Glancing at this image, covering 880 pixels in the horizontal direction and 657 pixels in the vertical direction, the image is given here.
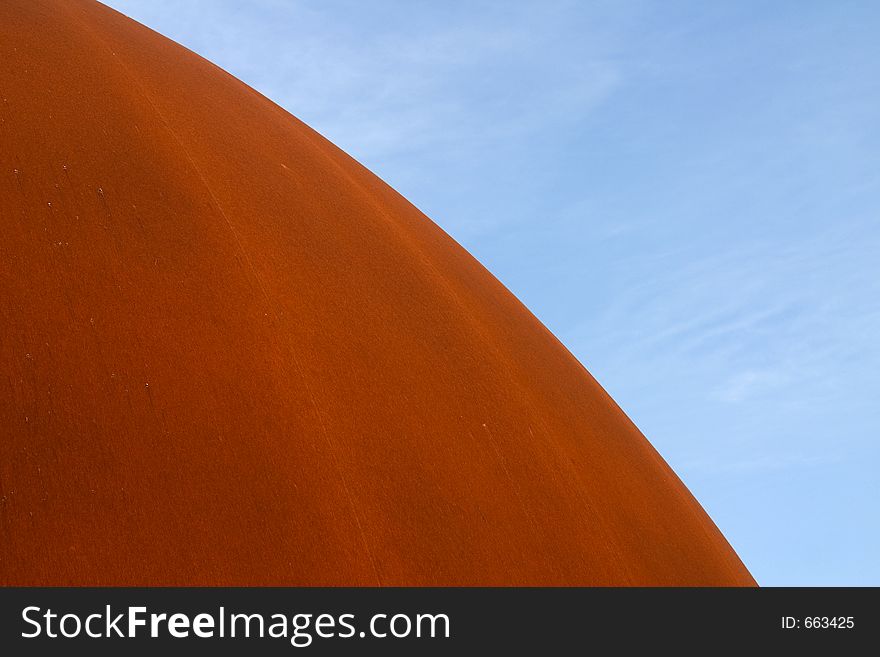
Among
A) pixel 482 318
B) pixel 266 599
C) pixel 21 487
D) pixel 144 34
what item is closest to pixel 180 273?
pixel 21 487

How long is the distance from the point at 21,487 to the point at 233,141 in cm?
383

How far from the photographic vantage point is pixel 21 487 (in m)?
5.09

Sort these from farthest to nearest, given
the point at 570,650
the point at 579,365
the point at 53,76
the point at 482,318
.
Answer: the point at 579,365, the point at 482,318, the point at 53,76, the point at 570,650

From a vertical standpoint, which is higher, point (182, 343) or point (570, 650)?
point (182, 343)

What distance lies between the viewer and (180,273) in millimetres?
6414

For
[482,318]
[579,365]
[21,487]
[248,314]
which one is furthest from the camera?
[579,365]

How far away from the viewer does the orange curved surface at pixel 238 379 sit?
5379 millimetres

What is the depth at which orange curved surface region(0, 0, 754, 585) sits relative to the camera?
538cm

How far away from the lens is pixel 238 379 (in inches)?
241

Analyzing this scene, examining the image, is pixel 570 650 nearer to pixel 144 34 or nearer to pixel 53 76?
pixel 53 76

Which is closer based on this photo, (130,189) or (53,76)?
(130,189)

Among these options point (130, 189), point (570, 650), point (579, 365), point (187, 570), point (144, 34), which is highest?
point (144, 34)

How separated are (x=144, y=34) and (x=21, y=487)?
5.55 m

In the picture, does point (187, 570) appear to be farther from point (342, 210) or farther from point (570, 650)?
point (342, 210)
